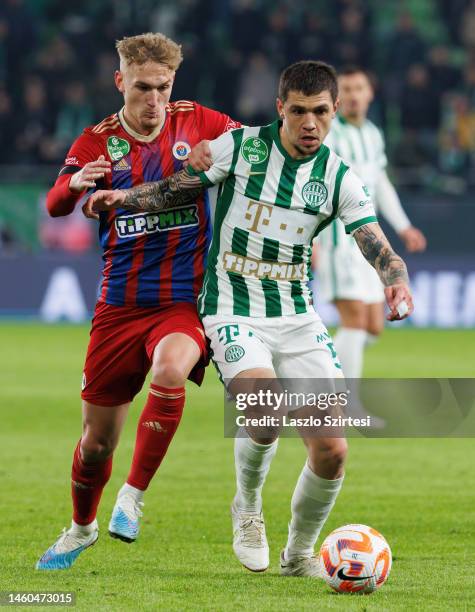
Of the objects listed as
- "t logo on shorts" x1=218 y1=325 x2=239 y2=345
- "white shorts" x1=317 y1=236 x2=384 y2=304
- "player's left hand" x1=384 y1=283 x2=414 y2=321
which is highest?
"player's left hand" x1=384 y1=283 x2=414 y2=321

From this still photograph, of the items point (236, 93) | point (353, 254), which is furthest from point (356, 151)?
point (236, 93)

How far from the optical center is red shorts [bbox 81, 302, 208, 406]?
554 cm

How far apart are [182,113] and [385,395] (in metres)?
5.57

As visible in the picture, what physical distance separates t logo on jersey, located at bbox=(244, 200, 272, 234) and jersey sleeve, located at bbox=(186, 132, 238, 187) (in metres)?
0.16

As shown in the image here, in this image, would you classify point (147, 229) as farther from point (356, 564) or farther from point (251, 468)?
point (356, 564)

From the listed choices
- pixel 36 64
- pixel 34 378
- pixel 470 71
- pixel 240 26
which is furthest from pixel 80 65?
pixel 34 378

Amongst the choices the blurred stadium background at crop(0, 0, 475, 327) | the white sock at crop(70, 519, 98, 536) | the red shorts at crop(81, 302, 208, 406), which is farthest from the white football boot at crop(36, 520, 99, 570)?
the blurred stadium background at crop(0, 0, 475, 327)

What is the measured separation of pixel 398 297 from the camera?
4.96 m

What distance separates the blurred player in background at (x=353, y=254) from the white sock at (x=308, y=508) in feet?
13.6

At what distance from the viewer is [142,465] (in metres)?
5.38

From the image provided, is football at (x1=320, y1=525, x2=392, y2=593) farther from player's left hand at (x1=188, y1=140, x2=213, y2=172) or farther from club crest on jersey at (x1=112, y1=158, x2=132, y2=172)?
club crest on jersey at (x1=112, y1=158, x2=132, y2=172)

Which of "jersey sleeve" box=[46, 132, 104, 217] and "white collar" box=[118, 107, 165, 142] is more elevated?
"white collar" box=[118, 107, 165, 142]

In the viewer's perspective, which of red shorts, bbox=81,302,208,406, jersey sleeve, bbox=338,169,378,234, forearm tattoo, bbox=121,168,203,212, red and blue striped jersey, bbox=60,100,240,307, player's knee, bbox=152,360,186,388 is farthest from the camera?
red and blue striped jersey, bbox=60,100,240,307

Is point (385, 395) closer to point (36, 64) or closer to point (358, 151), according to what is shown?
point (358, 151)
